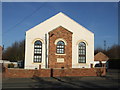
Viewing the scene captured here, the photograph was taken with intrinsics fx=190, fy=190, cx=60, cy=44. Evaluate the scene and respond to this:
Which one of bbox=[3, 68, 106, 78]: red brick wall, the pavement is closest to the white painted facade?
bbox=[3, 68, 106, 78]: red brick wall

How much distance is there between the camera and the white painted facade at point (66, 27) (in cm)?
2786

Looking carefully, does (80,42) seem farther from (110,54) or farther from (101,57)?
(110,54)

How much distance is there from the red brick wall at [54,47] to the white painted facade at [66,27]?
70cm

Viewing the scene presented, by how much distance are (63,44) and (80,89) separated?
15.6 m

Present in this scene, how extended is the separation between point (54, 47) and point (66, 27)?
3824 millimetres

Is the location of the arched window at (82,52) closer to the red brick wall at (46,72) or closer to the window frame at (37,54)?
the red brick wall at (46,72)

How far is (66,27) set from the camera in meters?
29.4

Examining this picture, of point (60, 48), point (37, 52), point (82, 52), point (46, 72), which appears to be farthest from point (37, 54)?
point (82, 52)

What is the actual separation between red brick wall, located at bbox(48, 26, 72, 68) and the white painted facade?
27.5 inches

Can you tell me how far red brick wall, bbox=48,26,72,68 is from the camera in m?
27.8

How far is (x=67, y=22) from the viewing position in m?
29.6

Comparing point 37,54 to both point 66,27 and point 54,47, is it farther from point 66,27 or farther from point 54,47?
point 66,27

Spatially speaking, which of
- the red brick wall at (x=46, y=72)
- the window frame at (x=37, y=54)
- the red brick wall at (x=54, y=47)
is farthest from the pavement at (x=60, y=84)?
the window frame at (x=37, y=54)

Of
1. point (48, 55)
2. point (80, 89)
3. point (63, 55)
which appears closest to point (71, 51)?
point (63, 55)
